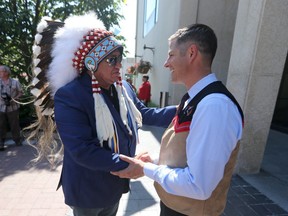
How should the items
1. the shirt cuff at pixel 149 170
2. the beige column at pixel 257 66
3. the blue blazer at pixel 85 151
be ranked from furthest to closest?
the beige column at pixel 257 66
the blue blazer at pixel 85 151
the shirt cuff at pixel 149 170

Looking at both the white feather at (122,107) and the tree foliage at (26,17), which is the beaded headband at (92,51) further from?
the tree foliage at (26,17)

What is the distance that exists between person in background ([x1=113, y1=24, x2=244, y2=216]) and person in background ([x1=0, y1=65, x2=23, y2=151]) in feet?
16.0

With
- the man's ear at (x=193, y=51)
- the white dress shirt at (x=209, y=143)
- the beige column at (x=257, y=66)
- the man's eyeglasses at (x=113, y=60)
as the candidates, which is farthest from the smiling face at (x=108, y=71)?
the beige column at (x=257, y=66)

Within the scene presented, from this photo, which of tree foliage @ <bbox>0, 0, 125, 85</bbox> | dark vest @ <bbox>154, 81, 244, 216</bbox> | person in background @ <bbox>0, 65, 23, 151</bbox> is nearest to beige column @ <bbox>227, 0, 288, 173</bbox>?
dark vest @ <bbox>154, 81, 244, 216</bbox>

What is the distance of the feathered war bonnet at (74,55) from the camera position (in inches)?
62.4

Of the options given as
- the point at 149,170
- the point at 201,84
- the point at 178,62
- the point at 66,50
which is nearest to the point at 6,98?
the point at 66,50

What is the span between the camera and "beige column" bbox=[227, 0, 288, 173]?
336cm

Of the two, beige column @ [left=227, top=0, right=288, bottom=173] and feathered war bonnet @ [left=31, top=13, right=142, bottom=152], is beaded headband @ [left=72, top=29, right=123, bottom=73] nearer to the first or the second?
feathered war bonnet @ [left=31, top=13, right=142, bottom=152]

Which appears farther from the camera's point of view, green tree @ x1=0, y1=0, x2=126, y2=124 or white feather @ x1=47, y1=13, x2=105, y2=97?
green tree @ x1=0, y1=0, x2=126, y2=124

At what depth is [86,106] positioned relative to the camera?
5.03ft

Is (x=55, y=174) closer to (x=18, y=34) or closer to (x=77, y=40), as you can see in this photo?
(x=77, y=40)

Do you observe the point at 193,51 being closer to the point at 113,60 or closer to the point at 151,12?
the point at 113,60

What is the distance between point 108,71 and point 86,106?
0.32m

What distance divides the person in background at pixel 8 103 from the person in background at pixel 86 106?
13.5ft
